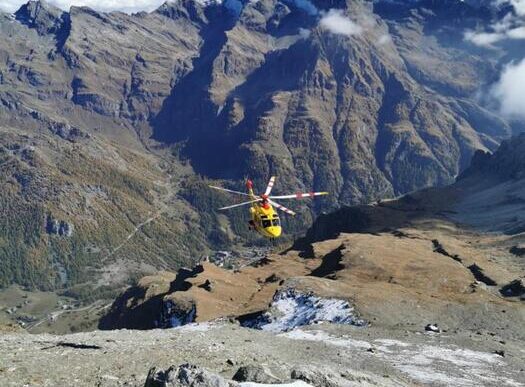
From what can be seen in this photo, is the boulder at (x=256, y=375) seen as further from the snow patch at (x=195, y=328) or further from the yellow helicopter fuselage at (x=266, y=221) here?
the yellow helicopter fuselage at (x=266, y=221)

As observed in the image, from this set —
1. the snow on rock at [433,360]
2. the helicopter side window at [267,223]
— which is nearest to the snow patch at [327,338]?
the snow on rock at [433,360]

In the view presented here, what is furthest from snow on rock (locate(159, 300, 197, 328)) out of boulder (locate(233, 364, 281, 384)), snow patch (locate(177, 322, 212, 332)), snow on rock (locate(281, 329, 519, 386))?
boulder (locate(233, 364, 281, 384))

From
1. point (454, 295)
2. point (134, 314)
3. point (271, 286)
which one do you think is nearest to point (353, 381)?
point (454, 295)

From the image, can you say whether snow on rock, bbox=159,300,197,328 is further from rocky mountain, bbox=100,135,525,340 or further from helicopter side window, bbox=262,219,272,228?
helicopter side window, bbox=262,219,272,228

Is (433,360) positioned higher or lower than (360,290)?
higher

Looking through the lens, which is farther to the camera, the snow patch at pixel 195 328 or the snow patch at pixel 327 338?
the snow patch at pixel 195 328

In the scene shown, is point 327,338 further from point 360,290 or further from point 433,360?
point 360,290

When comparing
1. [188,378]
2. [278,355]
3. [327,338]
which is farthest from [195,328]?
[188,378]
